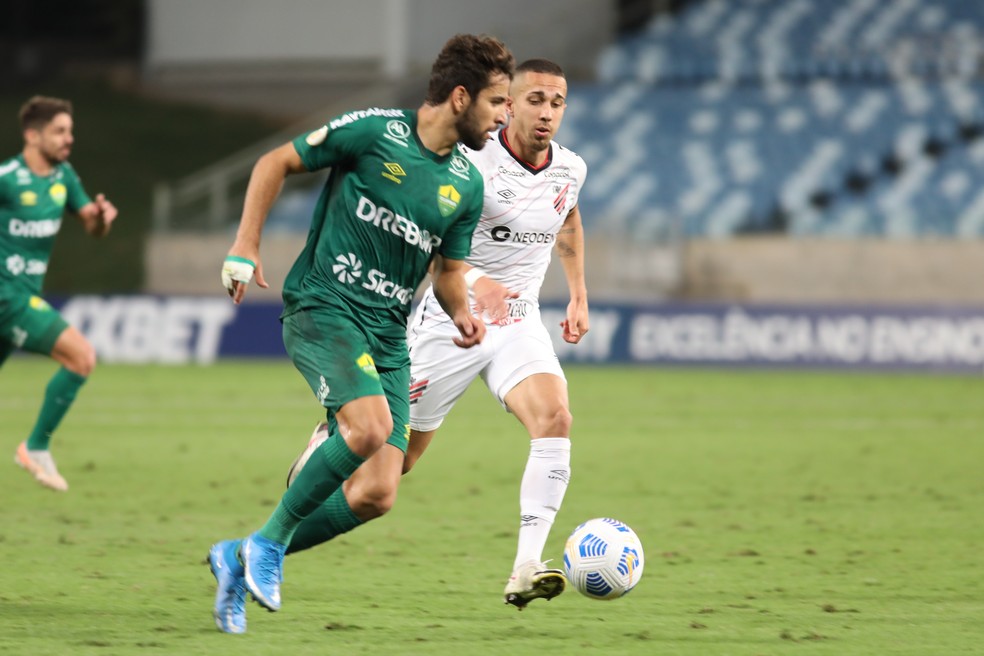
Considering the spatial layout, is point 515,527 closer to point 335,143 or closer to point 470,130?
point 470,130

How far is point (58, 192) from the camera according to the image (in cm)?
992

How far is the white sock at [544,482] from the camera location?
627 cm

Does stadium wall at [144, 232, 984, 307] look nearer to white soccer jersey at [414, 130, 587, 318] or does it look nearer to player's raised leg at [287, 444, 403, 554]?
white soccer jersey at [414, 130, 587, 318]

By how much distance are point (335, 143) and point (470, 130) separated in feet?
1.69

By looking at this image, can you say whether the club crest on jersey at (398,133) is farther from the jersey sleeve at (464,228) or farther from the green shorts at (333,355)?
the green shorts at (333,355)

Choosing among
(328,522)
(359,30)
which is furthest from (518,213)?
(359,30)

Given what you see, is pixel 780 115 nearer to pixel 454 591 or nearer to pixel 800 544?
pixel 800 544

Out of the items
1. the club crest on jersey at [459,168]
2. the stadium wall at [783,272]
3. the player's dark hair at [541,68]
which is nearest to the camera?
the club crest on jersey at [459,168]

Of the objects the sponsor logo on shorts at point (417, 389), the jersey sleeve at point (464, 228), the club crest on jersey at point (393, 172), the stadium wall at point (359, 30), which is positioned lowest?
the sponsor logo on shorts at point (417, 389)

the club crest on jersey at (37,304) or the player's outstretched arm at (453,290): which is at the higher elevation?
the player's outstretched arm at (453,290)

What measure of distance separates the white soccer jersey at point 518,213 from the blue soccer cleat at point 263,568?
181 centimetres

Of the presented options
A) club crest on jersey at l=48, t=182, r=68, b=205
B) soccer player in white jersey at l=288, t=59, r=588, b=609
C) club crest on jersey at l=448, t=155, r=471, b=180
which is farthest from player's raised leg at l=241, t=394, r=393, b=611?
club crest on jersey at l=48, t=182, r=68, b=205

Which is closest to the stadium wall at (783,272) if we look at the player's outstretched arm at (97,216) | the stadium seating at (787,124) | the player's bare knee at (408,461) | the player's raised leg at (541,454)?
the stadium seating at (787,124)

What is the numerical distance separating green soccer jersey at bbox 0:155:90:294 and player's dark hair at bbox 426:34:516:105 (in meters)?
4.90
